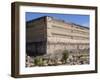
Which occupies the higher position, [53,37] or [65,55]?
[53,37]

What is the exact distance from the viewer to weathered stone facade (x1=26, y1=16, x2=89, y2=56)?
2.02 meters

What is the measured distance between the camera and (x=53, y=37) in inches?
82.1

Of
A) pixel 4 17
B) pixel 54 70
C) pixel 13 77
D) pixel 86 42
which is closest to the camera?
pixel 4 17

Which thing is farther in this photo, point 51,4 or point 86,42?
point 86,42

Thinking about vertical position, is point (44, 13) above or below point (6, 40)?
above

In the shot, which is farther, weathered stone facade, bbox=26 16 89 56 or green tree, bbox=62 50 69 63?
green tree, bbox=62 50 69 63

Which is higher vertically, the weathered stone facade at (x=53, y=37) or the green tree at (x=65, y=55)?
the weathered stone facade at (x=53, y=37)

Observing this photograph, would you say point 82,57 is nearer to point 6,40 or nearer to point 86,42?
point 86,42

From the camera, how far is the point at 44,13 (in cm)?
205

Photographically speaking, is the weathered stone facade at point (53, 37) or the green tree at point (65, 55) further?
the green tree at point (65, 55)

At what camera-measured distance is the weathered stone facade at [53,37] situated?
202 cm

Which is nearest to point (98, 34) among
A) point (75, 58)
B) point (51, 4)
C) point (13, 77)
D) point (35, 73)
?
point (75, 58)

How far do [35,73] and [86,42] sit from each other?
568 mm

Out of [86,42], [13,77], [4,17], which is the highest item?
[4,17]
